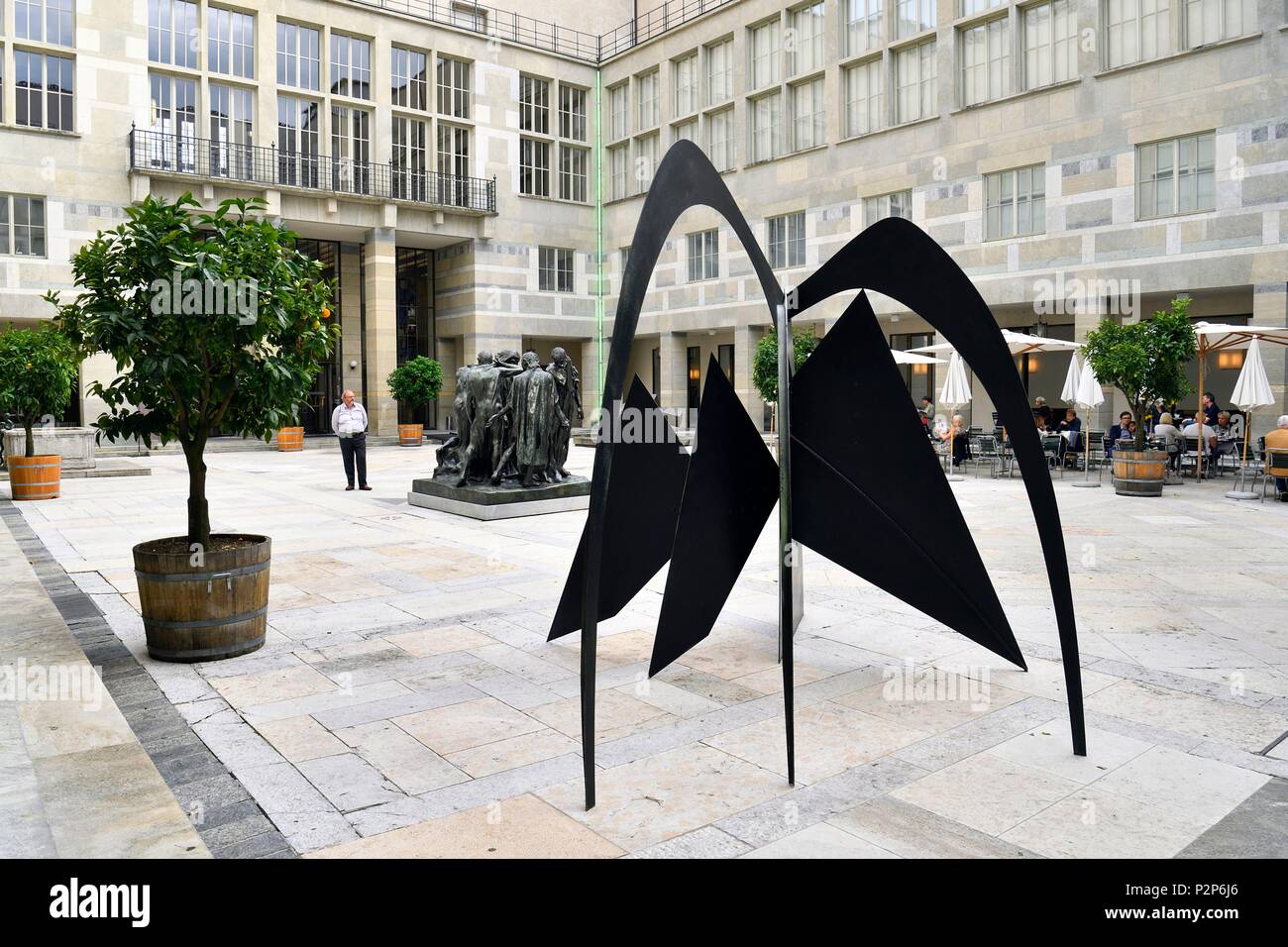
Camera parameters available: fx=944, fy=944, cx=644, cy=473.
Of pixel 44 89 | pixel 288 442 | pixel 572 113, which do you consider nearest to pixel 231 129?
pixel 44 89

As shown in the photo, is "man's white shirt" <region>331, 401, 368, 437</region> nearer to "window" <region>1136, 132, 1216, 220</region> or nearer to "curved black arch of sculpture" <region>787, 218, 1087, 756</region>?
"curved black arch of sculpture" <region>787, 218, 1087, 756</region>

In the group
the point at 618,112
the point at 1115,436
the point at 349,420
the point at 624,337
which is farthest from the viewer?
the point at 618,112

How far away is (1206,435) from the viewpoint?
19.2 meters

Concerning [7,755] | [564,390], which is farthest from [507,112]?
[7,755]

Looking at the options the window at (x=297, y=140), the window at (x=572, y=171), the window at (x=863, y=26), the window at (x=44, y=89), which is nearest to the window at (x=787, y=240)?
the window at (x=863, y=26)

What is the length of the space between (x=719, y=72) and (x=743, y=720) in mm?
33773

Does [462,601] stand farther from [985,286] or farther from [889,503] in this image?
[985,286]

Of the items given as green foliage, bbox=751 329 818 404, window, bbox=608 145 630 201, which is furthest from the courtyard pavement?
window, bbox=608 145 630 201

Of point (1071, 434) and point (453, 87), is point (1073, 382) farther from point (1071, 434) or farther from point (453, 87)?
point (453, 87)

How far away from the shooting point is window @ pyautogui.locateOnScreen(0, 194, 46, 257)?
2702 cm

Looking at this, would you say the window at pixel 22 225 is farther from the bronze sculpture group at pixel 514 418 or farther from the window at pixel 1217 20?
the window at pixel 1217 20

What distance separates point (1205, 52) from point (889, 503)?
2186 centimetres

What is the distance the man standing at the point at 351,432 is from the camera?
1690 cm

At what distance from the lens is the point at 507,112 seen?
3719 cm
